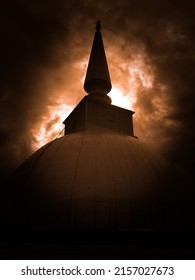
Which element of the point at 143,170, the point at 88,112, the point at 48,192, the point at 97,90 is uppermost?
the point at 97,90

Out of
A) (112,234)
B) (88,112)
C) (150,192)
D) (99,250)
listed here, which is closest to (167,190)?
(150,192)

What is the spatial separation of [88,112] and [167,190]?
26.9ft

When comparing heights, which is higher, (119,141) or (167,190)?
(119,141)

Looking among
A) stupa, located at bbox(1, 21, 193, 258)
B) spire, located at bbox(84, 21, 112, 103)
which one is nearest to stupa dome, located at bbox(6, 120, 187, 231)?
stupa, located at bbox(1, 21, 193, 258)

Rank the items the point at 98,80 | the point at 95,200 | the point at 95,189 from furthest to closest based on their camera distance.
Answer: the point at 98,80 → the point at 95,189 → the point at 95,200

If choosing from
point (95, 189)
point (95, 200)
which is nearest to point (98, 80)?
point (95, 189)

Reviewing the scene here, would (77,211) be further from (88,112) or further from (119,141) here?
(88,112)

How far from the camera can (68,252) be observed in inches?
373

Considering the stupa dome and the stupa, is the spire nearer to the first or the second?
the stupa

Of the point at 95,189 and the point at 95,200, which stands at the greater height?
the point at 95,189

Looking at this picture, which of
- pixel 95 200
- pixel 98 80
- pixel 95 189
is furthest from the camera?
pixel 98 80

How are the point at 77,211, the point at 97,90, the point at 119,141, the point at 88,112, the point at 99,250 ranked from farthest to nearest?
the point at 97,90
the point at 88,112
the point at 119,141
the point at 77,211
the point at 99,250

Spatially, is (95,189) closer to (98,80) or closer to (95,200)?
(95,200)

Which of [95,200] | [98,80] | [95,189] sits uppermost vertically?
[98,80]
